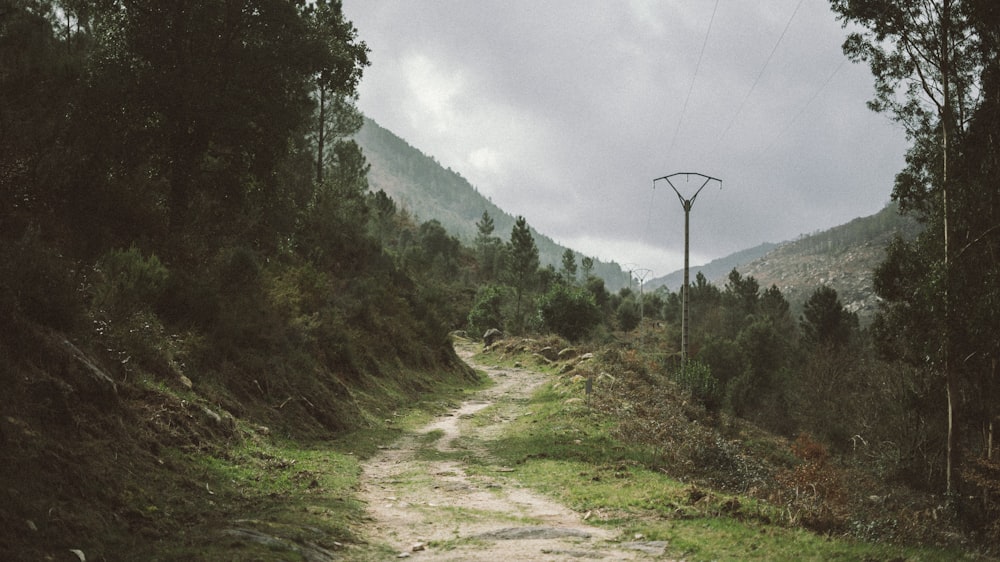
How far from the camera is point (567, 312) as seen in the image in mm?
59375

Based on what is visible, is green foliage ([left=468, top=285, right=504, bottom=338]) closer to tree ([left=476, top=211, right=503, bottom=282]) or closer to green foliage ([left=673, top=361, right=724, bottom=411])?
green foliage ([left=673, top=361, right=724, bottom=411])

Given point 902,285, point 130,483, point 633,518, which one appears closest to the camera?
point 130,483

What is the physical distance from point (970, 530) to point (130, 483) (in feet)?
69.2

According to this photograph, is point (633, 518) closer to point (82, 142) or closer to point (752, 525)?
point (752, 525)

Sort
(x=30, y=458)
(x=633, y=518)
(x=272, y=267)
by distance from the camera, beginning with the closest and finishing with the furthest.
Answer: (x=30, y=458) → (x=633, y=518) → (x=272, y=267)

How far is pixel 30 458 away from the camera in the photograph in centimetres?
593

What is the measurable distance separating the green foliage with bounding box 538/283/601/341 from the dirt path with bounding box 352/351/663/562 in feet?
143

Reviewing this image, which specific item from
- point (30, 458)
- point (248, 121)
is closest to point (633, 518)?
point (30, 458)

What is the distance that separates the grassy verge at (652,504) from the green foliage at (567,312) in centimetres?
4184

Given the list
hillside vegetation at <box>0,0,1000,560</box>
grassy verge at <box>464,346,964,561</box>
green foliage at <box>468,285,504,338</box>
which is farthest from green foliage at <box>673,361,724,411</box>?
green foliage at <box>468,285,504,338</box>

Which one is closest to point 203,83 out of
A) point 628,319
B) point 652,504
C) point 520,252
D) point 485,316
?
point 652,504

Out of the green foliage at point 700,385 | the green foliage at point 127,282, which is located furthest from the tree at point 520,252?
the green foliage at point 127,282

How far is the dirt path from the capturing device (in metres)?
7.24

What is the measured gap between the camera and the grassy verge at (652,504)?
730 cm
